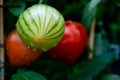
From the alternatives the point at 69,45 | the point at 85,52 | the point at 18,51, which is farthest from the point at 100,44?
the point at 18,51

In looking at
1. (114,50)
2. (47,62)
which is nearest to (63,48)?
(47,62)

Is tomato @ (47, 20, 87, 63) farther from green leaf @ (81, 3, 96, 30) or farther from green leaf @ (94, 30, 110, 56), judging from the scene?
green leaf @ (94, 30, 110, 56)

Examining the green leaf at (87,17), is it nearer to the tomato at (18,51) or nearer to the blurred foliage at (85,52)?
the blurred foliage at (85,52)

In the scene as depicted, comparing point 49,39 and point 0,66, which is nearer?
point 49,39

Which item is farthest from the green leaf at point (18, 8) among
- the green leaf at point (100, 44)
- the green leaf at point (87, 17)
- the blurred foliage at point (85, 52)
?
the green leaf at point (100, 44)

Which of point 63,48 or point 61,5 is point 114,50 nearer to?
point 61,5
